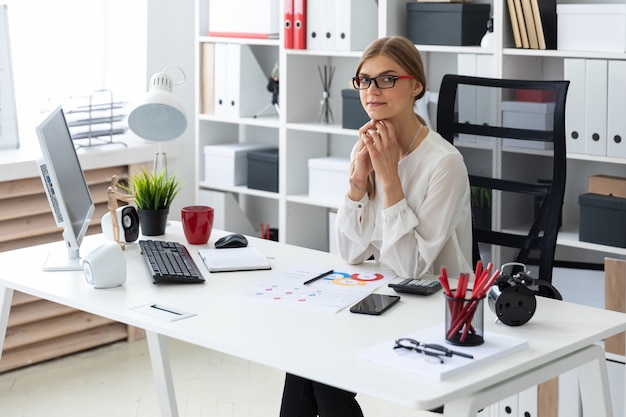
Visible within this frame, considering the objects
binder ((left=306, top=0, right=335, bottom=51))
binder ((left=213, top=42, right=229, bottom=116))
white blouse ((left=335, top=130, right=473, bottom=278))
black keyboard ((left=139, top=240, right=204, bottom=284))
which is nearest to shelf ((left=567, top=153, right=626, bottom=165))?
white blouse ((left=335, top=130, right=473, bottom=278))

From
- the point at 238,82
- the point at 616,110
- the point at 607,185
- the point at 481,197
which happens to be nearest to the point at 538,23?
the point at 616,110

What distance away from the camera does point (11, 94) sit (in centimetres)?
415

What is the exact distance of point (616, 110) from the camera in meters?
3.21

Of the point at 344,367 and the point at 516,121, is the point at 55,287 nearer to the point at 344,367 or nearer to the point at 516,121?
the point at 344,367

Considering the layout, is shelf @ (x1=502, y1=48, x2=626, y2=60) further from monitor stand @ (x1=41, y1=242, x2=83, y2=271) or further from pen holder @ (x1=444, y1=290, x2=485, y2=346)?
monitor stand @ (x1=41, y1=242, x2=83, y2=271)

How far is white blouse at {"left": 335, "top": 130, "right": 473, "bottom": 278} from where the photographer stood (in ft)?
8.14

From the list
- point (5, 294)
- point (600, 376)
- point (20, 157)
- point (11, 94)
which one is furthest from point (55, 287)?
point (11, 94)

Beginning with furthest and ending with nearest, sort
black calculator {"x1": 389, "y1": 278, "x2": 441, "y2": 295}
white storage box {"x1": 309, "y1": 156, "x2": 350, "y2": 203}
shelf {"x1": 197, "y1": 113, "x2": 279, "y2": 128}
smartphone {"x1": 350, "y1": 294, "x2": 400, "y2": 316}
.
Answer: shelf {"x1": 197, "y1": 113, "x2": 279, "y2": 128} < white storage box {"x1": 309, "y1": 156, "x2": 350, "y2": 203} < black calculator {"x1": 389, "y1": 278, "x2": 441, "y2": 295} < smartphone {"x1": 350, "y1": 294, "x2": 400, "y2": 316}

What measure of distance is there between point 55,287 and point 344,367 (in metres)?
0.93

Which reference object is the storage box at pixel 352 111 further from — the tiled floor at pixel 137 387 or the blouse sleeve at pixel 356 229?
the blouse sleeve at pixel 356 229

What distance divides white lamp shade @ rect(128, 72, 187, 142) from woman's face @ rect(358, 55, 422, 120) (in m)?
0.71

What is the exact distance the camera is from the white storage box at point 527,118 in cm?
274

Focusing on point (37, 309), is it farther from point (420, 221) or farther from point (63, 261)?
point (420, 221)

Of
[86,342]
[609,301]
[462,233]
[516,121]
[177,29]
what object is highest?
[177,29]
